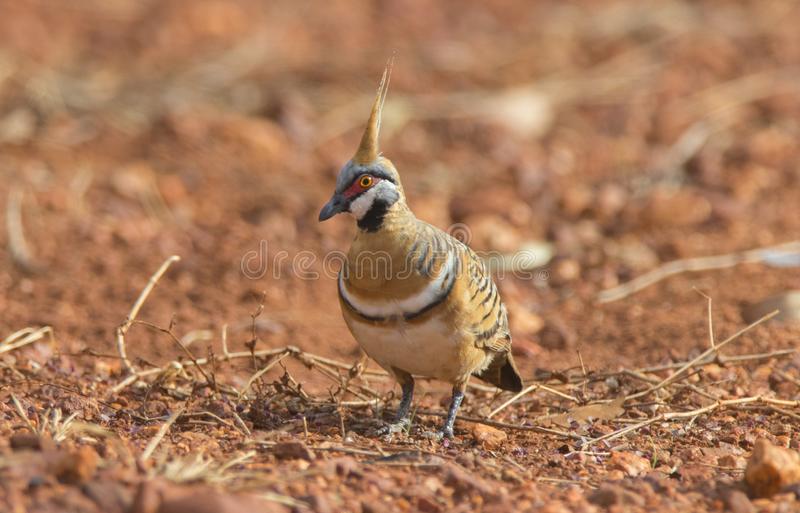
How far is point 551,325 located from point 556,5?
8761 mm

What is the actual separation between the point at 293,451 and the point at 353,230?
15.3 feet

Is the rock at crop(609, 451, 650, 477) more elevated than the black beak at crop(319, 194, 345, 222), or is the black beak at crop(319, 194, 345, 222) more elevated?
the black beak at crop(319, 194, 345, 222)

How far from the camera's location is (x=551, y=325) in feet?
22.4

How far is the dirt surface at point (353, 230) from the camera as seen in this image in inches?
162

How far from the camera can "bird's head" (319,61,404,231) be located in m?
4.84

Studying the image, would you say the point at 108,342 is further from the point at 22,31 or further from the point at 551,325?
the point at 22,31

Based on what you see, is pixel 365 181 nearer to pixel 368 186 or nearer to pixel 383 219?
pixel 368 186

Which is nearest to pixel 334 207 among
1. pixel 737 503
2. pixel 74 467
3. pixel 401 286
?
pixel 401 286

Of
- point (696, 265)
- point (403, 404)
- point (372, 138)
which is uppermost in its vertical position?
point (372, 138)

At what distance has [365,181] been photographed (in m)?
4.85

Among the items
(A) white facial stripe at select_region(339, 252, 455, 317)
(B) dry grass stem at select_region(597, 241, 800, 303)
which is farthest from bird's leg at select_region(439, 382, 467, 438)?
(B) dry grass stem at select_region(597, 241, 800, 303)

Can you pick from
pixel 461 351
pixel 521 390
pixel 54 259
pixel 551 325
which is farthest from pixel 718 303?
pixel 54 259

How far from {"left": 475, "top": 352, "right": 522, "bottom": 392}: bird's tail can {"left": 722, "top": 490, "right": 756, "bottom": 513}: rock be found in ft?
5.07

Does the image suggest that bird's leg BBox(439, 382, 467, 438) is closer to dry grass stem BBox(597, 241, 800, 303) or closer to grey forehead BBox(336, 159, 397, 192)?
grey forehead BBox(336, 159, 397, 192)
